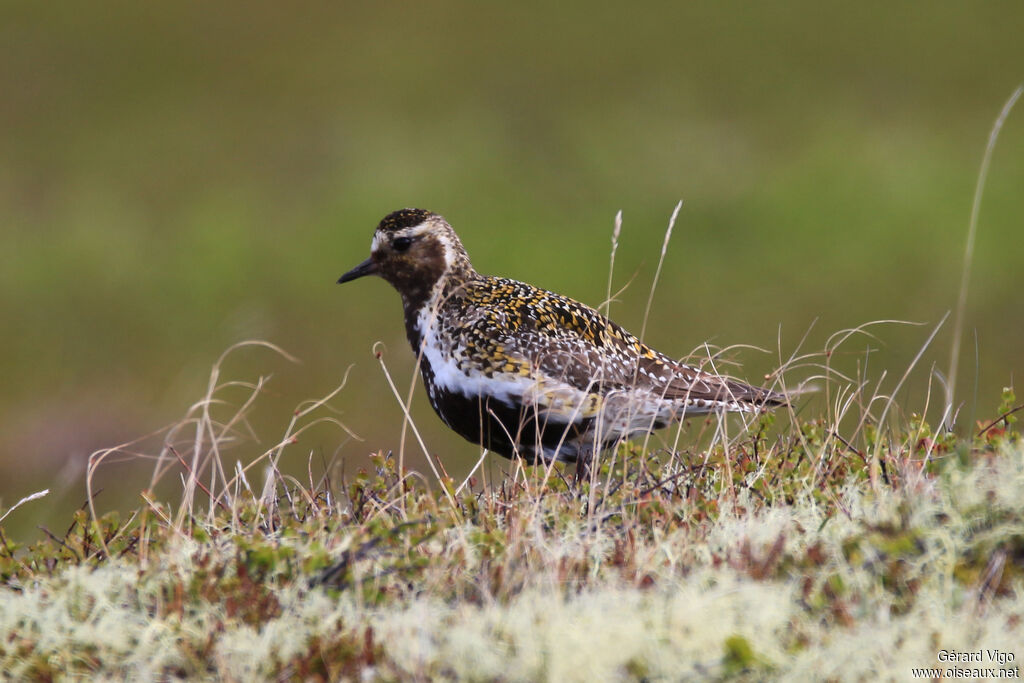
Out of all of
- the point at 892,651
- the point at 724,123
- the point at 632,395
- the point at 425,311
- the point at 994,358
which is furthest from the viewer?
the point at 724,123

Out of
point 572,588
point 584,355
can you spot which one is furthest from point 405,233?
point 572,588

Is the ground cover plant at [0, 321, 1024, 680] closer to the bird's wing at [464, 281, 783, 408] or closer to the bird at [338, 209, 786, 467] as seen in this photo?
the bird at [338, 209, 786, 467]

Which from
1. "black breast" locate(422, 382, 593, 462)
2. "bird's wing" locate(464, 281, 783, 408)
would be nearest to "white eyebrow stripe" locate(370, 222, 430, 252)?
"bird's wing" locate(464, 281, 783, 408)

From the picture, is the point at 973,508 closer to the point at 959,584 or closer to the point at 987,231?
the point at 959,584

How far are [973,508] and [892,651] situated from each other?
22.5 inches

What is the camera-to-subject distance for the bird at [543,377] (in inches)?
196

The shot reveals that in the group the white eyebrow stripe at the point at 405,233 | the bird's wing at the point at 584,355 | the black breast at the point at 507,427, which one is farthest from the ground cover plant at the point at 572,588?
the white eyebrow stripe at the point at 405,233

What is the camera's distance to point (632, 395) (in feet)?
16.4

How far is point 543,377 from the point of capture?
4.94 metres

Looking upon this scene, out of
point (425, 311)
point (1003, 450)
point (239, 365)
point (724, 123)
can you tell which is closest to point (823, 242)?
point (724, 123)

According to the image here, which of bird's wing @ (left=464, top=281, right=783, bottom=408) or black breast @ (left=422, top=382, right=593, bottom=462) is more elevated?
bird's wing @ (left=464, top=281, right=783, bottom=408)

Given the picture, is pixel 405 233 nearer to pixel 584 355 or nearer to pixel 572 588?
pixel 584 355

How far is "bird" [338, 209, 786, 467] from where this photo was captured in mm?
4977

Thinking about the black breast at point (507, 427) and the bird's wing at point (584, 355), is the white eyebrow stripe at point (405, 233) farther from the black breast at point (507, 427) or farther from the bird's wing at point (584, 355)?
the black breast at point (507, 427)
